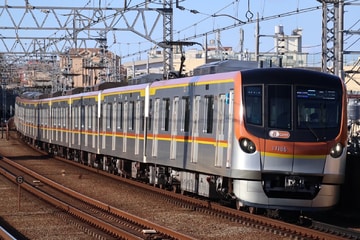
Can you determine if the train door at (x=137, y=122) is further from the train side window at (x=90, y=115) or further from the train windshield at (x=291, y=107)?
the train windshield at (x=291, y=107)

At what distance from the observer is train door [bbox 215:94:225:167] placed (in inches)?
585

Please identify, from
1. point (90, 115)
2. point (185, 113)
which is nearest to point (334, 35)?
point (185, 113)

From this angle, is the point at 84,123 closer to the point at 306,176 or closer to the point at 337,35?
the point at 337,35

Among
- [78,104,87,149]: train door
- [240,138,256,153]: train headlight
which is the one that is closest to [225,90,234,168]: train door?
[240,138,256,153]: train headlight

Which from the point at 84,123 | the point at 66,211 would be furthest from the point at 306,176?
the point at 84,123

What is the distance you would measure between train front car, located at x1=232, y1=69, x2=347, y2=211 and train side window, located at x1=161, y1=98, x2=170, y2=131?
4918 millimetres

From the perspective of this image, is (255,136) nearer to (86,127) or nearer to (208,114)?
(208,114)

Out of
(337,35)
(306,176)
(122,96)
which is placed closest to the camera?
(306,176)

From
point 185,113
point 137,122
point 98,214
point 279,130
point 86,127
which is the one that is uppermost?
point 185,113

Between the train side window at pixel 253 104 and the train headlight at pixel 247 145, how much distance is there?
36 cm

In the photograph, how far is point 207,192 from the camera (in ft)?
53.7

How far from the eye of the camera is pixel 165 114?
748 inches

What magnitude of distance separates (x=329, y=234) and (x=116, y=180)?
13.1m

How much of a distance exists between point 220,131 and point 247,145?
1435mm
